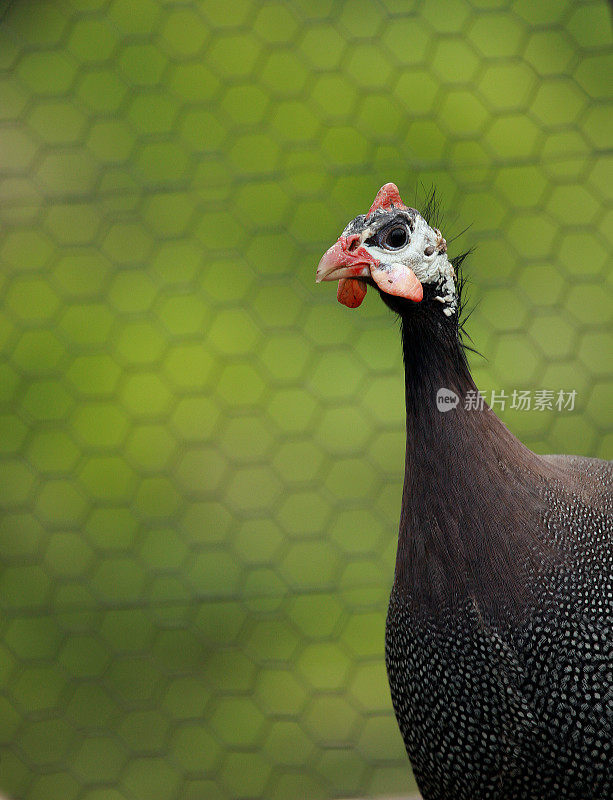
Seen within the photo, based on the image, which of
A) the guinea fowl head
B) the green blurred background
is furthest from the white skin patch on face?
the green blurred background

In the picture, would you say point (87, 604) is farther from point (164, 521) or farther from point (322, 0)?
point (322, 0)

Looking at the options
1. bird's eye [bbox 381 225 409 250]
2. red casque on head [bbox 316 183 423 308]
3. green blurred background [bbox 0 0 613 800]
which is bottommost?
green blurred background [bbox 0 0 613 800]

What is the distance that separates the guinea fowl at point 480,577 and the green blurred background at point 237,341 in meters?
0.92

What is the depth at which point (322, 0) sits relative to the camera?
2354mm

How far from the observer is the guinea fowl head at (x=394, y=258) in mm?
1170

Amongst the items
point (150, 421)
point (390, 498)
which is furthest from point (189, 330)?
point (390, 498)

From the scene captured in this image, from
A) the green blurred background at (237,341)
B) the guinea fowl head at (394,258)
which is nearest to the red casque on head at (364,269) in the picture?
the guinea fowl head at (394,258)

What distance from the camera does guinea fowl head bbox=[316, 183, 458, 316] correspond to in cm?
117

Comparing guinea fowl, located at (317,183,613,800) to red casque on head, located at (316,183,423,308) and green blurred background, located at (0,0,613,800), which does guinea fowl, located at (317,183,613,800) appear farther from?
green blurred background, located at (0,0,613,800)

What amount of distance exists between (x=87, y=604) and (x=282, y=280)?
2.87 feet

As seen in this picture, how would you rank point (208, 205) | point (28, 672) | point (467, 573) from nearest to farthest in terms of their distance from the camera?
point (467, 573)
point (28, 672)
point (208, 205)

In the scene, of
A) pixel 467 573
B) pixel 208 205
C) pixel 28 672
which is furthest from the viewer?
pixel 208 205

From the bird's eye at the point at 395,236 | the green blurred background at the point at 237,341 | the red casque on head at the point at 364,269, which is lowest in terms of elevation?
the green blurred background at the point at 237,341

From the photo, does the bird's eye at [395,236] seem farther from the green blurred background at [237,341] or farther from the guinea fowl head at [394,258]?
the green blurred background at [237,341]
